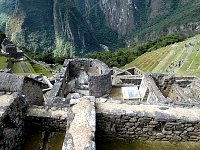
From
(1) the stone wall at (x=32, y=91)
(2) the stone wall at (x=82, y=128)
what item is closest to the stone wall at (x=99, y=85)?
(1) the stone wall at (x=32, y=91)

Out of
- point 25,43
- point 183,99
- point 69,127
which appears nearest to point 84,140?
point 69,127

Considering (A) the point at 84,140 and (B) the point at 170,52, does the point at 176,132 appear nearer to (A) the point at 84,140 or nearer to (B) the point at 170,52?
(A) the point at 84,140

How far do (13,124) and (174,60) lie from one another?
220 feet

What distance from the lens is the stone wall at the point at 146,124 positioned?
9.89 metres

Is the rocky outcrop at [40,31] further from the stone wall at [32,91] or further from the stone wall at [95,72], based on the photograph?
the stone wall at [32,91]

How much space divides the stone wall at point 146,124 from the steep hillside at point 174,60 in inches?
2031

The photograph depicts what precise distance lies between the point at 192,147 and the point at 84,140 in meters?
4.09

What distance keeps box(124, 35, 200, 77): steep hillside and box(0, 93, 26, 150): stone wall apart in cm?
5368

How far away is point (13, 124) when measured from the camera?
9172mm

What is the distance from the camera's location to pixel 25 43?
159000mm

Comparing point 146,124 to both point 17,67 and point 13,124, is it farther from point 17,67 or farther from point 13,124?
point 17,67

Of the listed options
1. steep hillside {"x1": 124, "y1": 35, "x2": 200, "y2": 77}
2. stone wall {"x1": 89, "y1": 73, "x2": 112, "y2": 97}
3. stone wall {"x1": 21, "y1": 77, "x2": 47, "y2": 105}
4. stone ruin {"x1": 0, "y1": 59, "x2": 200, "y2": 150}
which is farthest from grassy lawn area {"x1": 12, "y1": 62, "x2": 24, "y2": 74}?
stone ruin {"x1": 0, "y1": 59, "x2": 200, "y2": 150}

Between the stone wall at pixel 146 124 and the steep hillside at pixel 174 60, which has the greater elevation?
the steep hillside at pixel 174 60

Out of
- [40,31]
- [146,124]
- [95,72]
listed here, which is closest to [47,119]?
[146,124]
